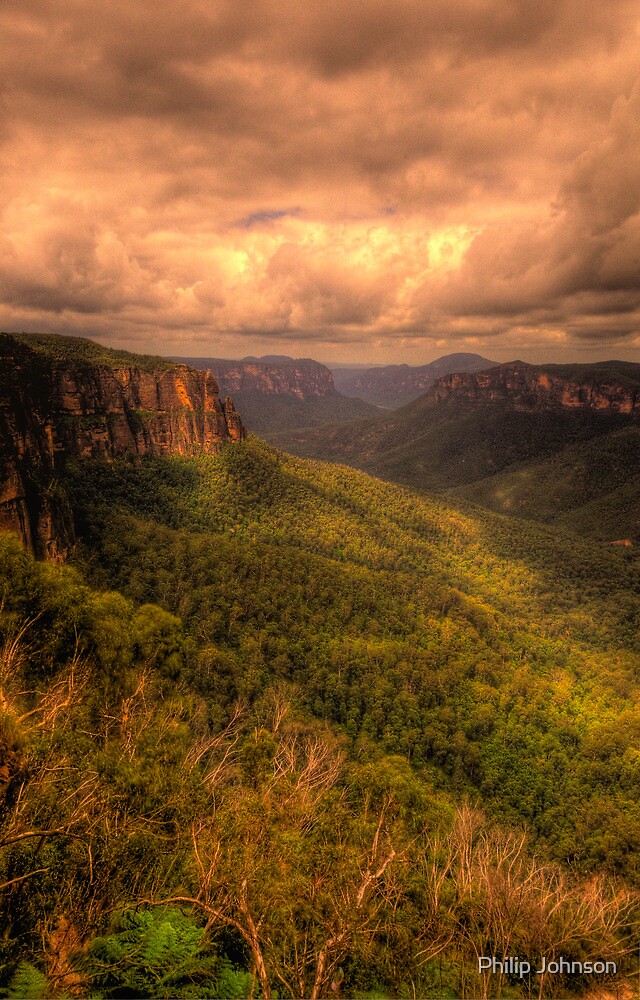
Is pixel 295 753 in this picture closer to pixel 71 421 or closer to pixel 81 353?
pixel 71 421

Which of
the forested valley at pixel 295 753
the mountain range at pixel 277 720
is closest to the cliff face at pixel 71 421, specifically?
the mountain range at pixel 277 720

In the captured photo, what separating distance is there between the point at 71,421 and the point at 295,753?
58924 millimetres

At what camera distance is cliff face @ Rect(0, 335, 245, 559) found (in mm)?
35250

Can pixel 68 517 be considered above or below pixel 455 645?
above

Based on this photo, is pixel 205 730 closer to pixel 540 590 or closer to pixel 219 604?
pixel 219 604

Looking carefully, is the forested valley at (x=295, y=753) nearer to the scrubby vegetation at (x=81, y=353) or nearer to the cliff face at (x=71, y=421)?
the cliff face at (x=71, y=421)

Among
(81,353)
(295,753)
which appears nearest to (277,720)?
(295,753)

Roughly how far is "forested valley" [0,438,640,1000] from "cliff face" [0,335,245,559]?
12.7 feet

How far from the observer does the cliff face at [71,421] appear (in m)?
35.2

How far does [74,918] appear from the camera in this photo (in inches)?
365

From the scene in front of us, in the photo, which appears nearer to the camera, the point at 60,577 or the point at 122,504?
the point at 60,577

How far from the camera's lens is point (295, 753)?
2306 centimetres

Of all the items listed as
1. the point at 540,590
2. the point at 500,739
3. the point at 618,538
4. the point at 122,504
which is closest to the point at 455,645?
the point at 500,739

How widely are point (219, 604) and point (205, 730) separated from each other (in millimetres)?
16127
